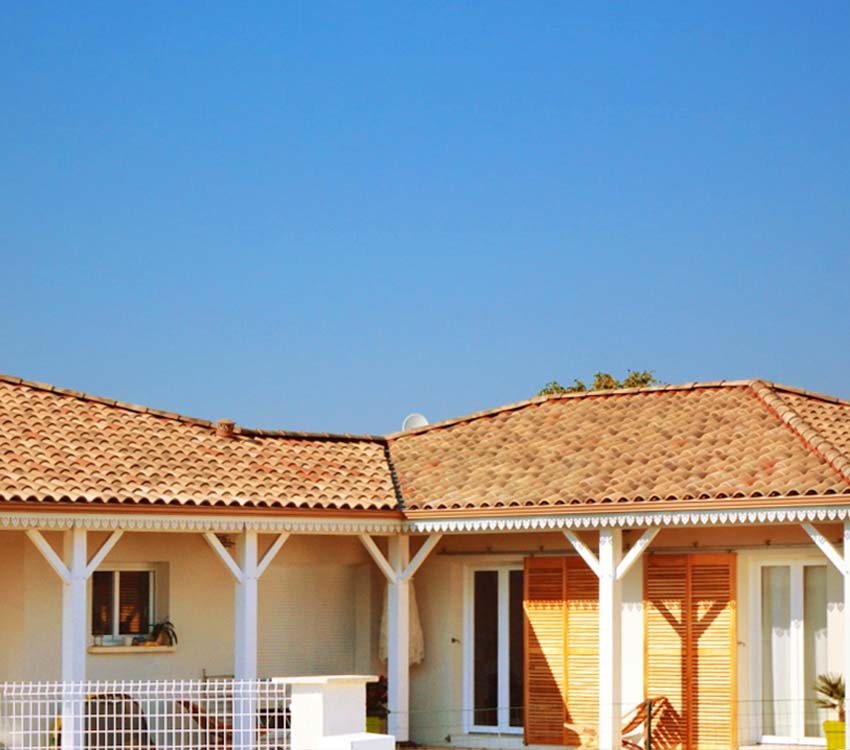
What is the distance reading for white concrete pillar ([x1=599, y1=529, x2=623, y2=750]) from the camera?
1945cm

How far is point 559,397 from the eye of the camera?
25.2 meters

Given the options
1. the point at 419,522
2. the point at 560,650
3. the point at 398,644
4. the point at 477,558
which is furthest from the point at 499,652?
the point at 419,522

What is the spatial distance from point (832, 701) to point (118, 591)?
8755mm

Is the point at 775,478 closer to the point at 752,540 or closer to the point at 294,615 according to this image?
the point at 752,540

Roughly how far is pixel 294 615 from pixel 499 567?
2.78m

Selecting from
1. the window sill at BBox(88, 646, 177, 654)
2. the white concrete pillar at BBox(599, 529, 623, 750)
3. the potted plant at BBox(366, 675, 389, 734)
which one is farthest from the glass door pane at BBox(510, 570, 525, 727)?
the window sill at BBox(88, 646, 177, 654)

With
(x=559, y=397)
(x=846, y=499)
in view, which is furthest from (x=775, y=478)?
(x=559, y=397)

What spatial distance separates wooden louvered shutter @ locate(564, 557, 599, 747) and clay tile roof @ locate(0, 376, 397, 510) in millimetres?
2514

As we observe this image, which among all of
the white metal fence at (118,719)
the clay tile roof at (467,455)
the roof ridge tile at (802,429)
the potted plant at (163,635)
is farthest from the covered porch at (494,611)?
the roof ridge tile at (802,429)

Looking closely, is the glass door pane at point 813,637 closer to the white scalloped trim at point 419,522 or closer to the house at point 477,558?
the house at point 477,558

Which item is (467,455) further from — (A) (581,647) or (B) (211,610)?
(B) (211,610)

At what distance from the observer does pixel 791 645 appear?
64.9 feet

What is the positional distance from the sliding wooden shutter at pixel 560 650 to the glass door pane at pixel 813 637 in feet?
8.71

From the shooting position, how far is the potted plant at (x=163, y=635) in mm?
21188
